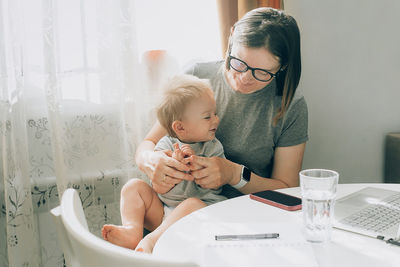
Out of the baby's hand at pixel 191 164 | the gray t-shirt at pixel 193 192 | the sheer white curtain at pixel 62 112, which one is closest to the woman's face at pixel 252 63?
the gray t-shirt at pixel 193 192

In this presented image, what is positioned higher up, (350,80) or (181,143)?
(350,80)

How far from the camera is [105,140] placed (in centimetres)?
171

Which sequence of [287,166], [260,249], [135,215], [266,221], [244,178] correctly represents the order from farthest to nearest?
[287,166]
[244,178]
[135,215]
[266,221]
[260,249]

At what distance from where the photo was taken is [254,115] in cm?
149

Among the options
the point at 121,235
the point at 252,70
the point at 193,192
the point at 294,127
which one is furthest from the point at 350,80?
the point at 121,235

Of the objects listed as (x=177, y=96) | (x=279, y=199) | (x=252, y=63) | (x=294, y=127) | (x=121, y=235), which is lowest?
(x=121, y=235)

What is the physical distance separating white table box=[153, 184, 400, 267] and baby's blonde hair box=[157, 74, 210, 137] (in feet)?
1.57

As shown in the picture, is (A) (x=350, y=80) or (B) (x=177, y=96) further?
(A) (x=350, y=80)

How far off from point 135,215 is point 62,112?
25.9 inches

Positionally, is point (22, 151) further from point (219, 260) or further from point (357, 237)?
point (357, 237)

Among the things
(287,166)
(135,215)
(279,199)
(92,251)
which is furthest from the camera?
(287,166)

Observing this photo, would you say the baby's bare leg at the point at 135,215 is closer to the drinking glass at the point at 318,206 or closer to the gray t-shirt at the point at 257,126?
the gray t-shirt at the point at 257,126

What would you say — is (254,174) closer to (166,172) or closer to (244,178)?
(244,178)

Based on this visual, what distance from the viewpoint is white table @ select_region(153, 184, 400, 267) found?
706mm
